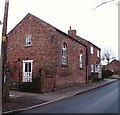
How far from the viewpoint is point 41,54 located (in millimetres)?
26438

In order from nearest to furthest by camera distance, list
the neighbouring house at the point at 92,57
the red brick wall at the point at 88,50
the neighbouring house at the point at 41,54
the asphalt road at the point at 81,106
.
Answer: the asphalt road at the point at 81,106, the neighbouring house at the point at 41,54, the red brick wall at the point at 88,50, the neighbouring house at the point at 92,57

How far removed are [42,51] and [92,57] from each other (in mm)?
17632

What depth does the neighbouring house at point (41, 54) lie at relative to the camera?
2566cm

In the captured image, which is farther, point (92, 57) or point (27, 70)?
point (92, 57)

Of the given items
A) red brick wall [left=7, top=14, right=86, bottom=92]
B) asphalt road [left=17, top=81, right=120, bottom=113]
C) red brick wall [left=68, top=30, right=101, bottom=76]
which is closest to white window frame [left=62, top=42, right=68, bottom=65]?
red brick wall [left=7, top=14, right=86, bottom=92]

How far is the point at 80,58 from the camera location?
3472cm

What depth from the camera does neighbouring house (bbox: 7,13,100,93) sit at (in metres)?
→ 25.7

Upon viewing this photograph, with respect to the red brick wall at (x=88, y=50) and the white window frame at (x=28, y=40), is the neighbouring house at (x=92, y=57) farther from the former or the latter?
the white window frame at (x=28, y=40)

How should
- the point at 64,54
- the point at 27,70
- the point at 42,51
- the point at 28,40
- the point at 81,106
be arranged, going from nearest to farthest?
the point at 81,106 → the point at 42,51 → the point at 27,70 → the point at 28,40 → the point at 64,54

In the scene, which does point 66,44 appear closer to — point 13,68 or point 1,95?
point 13,68

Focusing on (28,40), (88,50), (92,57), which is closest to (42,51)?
(28,40)

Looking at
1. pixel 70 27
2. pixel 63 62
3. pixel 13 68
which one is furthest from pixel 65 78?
pixel 70 27

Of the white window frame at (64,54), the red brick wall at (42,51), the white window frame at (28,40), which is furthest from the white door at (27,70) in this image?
the white window frame at (64,54)

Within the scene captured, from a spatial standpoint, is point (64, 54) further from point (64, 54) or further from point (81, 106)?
point (81, 106)
